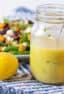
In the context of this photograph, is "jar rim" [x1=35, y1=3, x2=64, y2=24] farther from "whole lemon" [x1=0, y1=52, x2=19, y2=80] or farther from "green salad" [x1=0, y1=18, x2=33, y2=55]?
"green salad" [x1=0, y1=18, x2=33, y2=55]

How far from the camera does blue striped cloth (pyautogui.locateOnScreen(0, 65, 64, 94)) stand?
750mm

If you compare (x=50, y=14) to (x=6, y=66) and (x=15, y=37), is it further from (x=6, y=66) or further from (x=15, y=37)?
(x=15, y=37)

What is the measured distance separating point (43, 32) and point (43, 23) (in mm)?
23

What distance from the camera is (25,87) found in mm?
778

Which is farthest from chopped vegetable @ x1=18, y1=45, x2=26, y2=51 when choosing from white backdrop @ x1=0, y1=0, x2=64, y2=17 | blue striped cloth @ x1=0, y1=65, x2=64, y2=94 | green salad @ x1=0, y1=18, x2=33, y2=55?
white backdrop @ x1=0, y1=0, x2=64, y2=17

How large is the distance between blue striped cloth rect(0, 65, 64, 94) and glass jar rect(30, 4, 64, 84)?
21 mm

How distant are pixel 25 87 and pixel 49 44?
0.11m

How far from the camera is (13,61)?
0.86 m

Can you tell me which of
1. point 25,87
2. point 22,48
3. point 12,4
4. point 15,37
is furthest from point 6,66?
point 12,4

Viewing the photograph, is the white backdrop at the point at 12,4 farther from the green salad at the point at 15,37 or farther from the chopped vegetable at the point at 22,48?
the chopped vegetable at the point at 22,48

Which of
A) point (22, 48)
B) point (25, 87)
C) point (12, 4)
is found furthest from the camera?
point (12, 4)

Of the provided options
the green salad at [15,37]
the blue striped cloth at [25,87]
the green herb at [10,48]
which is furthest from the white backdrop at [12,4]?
the blue striped cloth at [25,87]

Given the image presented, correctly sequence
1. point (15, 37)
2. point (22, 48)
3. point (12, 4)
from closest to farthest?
point (22, 48) < point (15, 37) < point (12, 4)

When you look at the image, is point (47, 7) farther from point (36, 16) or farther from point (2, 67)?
point (2, 67)
